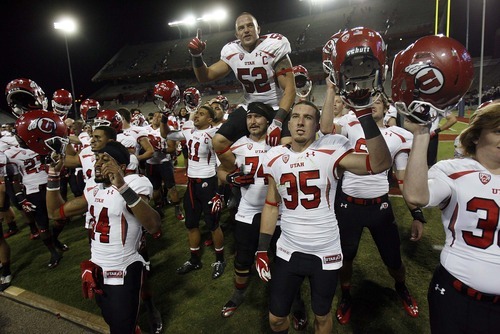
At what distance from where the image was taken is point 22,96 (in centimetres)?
485

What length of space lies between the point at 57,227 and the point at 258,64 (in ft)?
16.1

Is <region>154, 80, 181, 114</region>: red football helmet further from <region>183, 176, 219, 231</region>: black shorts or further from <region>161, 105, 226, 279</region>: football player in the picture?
<region>183, 176, 219, 231</region>: black shorts

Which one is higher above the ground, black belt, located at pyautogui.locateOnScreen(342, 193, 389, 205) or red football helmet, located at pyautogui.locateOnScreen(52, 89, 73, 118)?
red football helmet, located at pyautogui.locateOnScreen(52, 89, 73, 118)

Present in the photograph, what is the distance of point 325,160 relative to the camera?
8.90 ft

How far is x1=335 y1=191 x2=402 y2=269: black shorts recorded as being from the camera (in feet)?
11.5

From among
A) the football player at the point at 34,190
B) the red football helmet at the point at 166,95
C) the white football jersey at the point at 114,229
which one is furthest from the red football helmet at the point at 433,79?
the football player at the point at 34,190

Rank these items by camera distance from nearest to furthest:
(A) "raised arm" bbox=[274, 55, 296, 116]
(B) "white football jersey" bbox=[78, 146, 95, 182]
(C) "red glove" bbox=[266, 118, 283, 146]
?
(C) "red glove" bbox=[266, 118, 283, 146], (A) "raised arm" bbox=[274, 55, 296, 116], (B) "white football jersey" bbox=[78, 146, 95, 182]

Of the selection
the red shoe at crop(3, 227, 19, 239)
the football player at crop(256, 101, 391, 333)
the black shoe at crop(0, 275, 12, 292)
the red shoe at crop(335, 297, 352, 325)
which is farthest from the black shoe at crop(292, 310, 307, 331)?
the red shoe at crop(3, 227, 19, 239)

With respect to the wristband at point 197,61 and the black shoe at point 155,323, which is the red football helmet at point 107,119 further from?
the black shoe at point 155,323

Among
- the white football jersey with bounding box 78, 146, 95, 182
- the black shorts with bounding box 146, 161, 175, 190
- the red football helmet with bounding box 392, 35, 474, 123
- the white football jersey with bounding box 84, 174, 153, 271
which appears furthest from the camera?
the black shorts with bounding box 146, 161, 175, 190

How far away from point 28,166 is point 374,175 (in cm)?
613

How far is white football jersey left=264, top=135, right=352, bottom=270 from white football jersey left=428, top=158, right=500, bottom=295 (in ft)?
2.78

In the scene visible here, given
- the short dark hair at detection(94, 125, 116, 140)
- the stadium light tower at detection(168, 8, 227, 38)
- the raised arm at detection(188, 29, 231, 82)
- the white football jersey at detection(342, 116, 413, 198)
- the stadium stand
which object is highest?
the stadium light tower at detection(168, 8, 227, 38)

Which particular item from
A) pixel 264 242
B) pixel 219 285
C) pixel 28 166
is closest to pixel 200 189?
pixel 219 285
